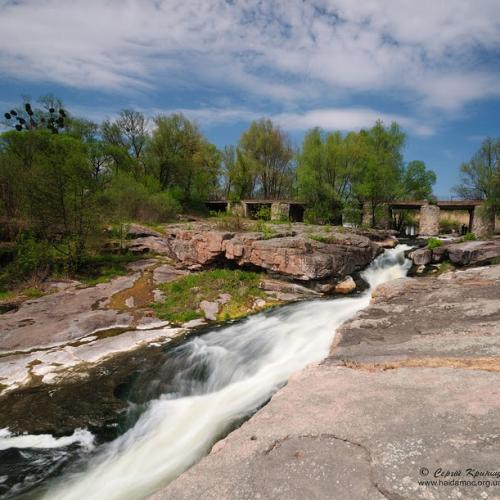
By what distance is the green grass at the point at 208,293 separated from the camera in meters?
12.1

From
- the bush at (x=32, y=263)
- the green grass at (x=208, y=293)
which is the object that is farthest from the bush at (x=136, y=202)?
the green grass at (x=208, y=293)

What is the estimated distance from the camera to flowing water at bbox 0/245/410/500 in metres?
4.95

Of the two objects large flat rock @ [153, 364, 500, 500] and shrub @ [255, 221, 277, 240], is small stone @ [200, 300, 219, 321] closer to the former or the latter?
shrub @ [255, 221, 277, 240]

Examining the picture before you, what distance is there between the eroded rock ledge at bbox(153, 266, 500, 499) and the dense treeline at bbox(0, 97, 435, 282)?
16057mm

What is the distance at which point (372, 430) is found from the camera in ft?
9.70

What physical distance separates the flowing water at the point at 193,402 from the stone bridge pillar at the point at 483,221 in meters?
25.6

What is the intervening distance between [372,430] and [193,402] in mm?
4982

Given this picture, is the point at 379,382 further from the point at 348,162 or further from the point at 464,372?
the point at 348,162

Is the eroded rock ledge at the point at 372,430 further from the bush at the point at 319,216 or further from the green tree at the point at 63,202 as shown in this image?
the bush at the point at 319,216

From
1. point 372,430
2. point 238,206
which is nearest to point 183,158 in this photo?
point 238,206

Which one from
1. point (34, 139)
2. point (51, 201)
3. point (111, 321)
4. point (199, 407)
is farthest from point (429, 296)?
point (34, 139)

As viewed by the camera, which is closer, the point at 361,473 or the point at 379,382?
the point at 361,473

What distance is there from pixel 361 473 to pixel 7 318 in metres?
12.8

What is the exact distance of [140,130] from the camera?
44.2m
